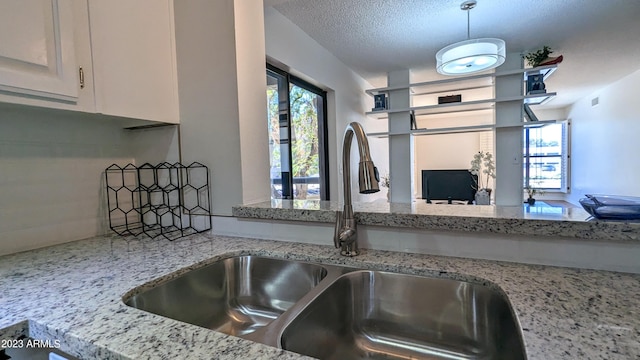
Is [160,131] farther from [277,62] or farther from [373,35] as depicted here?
[373,35]

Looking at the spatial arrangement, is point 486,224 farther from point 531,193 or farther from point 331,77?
point 531,193

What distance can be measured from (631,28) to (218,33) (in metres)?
3.91

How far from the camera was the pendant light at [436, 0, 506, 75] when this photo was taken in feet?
7.47

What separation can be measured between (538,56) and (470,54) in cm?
163

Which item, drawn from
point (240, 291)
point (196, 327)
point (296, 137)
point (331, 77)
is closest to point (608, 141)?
point (331, 77)

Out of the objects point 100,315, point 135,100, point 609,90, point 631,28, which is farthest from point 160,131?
point 609,90

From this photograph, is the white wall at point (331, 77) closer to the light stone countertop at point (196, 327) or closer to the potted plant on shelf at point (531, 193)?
the light stone countertop at point (196, 327)

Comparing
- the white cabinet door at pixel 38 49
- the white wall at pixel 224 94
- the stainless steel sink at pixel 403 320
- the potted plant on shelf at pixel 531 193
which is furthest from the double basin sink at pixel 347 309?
the potted plant on shelf at pixel 531 193

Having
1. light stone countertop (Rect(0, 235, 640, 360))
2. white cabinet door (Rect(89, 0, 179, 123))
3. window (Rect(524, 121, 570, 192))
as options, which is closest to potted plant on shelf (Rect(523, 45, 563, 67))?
light stone countertop (Rect(0, 235, 640, 360))

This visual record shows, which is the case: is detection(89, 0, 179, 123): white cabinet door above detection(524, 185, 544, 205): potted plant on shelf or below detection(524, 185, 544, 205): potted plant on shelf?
above

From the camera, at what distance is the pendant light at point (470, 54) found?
2.28 metres

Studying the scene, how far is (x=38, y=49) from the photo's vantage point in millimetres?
869

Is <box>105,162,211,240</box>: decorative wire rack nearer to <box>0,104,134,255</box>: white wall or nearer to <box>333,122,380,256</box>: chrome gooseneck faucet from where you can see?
<box>0,104,134,255</box>: white wall

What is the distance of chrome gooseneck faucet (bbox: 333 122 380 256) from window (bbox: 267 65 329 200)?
1.38 m
